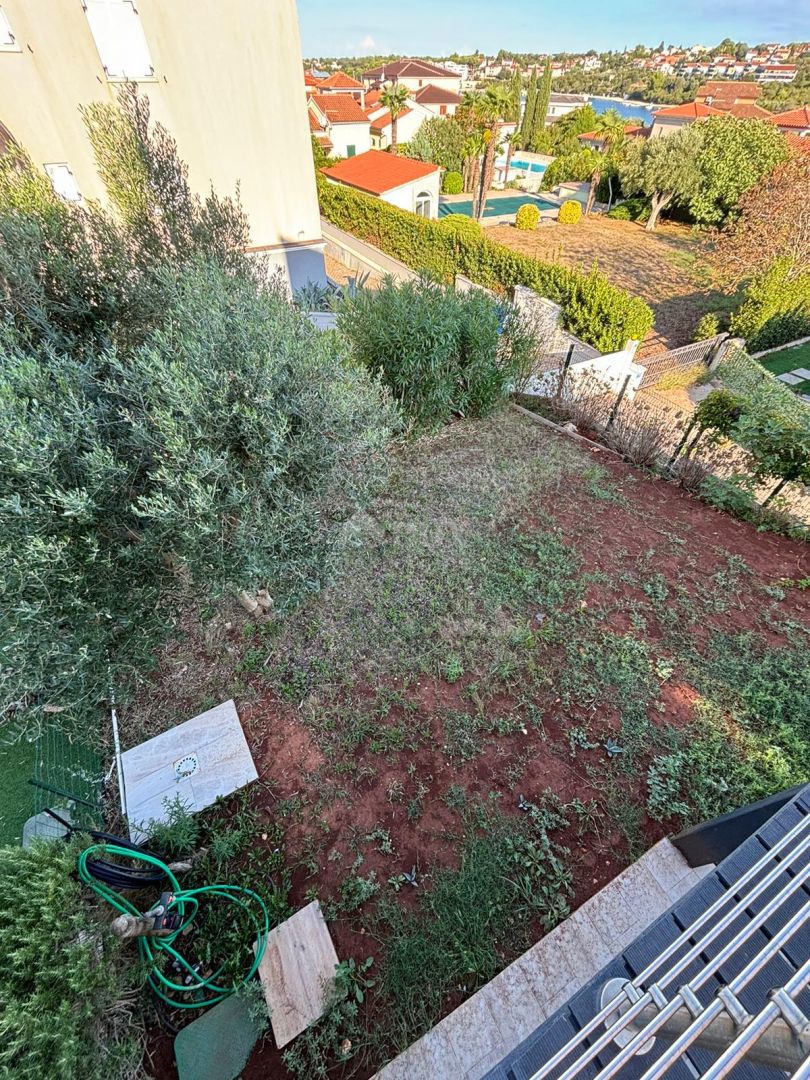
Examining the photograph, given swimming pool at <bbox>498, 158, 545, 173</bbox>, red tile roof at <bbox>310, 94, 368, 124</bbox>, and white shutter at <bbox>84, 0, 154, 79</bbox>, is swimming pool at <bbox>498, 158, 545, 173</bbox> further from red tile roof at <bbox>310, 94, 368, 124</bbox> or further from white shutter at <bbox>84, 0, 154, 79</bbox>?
white shutter at <bbox>84, 0, 154, 79</bbox>

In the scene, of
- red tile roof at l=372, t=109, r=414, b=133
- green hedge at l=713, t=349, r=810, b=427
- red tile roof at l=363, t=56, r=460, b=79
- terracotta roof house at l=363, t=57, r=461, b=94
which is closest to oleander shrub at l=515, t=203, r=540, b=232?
green hedge at l=713, t=349, r=810, b=427

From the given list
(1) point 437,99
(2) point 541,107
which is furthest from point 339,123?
(2) point 541,107

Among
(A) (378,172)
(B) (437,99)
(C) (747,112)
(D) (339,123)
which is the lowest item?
(A) (378,172)

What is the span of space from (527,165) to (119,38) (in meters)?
46.5

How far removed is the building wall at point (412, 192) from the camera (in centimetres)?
2192

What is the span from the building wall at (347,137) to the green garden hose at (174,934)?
134 ft

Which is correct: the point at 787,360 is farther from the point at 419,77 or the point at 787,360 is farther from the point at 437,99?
the point at 419,77

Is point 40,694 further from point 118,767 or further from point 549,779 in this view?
point 549,779

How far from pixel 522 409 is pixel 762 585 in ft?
18.1

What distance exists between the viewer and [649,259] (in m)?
21.9

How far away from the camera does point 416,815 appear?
12.2 ft

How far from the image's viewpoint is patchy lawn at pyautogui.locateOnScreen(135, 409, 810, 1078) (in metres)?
3.28

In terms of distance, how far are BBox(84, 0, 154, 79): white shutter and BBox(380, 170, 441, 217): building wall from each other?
591 inches

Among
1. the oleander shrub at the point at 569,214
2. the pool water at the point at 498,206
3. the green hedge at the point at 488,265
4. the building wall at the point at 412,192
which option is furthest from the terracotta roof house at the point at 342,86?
the oleander shrub at the point at 569,214
